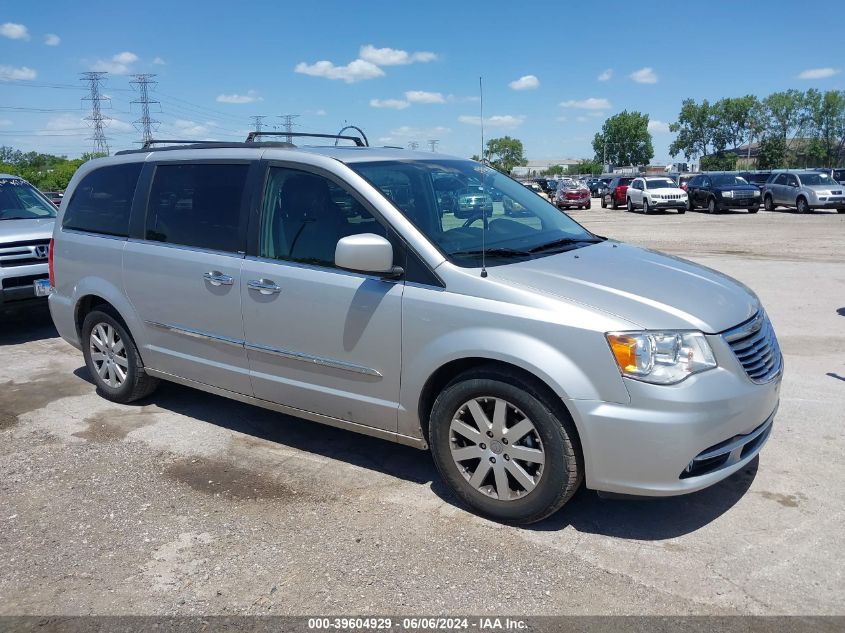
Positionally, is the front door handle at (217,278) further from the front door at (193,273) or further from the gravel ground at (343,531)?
the gravel ground at (343,531)

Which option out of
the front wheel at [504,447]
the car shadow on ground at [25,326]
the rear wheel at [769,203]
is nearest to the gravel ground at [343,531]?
the front wheel at [504,447]

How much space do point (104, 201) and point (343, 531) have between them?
3419 mm

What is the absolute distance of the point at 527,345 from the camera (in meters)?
3.38

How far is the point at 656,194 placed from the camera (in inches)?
1236

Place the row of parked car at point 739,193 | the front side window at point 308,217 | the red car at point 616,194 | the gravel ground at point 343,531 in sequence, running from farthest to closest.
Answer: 1. the red car at point 616,194
2. the row of parked car at point 739,193
3. the front side window at point 308,217
4. the gravel ground at point 343,531

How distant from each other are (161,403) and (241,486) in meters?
1.91

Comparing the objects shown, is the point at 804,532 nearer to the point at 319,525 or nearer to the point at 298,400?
the point at 319,525

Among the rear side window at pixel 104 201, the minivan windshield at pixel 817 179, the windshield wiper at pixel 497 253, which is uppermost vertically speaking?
the minivan windshield at pixel 817 179

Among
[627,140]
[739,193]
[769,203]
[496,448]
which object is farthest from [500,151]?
[627,140]

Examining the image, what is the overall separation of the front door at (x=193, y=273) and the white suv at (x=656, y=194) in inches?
1150

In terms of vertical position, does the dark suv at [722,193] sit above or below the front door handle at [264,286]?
above

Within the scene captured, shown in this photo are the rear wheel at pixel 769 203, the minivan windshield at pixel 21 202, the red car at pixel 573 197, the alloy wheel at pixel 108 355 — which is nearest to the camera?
the alloy wheel at pixel 108 355

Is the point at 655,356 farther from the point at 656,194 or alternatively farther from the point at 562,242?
the point at 656,194

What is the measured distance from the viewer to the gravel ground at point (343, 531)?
308cm
